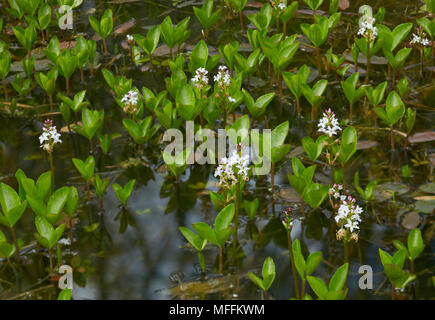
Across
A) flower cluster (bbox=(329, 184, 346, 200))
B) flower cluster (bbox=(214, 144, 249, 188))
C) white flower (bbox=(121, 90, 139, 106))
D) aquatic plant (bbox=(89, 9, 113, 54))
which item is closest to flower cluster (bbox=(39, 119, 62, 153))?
white flower (bbox=(121, 90, 139, 106))

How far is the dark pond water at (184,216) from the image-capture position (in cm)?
235

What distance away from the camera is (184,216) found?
275cm

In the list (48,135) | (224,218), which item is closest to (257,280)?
(224,218)

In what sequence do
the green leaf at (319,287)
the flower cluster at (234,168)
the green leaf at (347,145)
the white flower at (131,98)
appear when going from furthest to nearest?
1. the white flower at (131,98)
2. the green leaf at (347,145)
3. the flower cluster at (234,168)
4. the green leaf at (319,287)

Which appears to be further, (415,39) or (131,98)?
(415,39)

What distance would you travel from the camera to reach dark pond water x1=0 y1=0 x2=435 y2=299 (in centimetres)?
235

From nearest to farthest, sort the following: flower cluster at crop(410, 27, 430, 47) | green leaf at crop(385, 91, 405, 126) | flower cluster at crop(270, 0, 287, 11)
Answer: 1. green leaf at crop(385, 91, 405, 126)
2. flower cluster at crop(410, 27, 430, 47)
3. flower cluster at crop(270, 0, 287, 11)

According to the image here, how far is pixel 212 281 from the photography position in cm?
236

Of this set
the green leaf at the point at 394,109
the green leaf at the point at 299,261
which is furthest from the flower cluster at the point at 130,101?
the green leaf at the point at 299,261

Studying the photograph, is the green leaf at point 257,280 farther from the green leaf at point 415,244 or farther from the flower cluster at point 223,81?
the flower cluster at point 223,81

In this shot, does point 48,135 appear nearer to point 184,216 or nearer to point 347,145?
point 184,216

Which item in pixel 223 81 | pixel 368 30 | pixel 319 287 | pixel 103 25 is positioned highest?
pixel 103 25

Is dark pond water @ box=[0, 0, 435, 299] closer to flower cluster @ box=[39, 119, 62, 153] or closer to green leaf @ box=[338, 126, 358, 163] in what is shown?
green leaf @ box=[338, 126, 358, 163]
